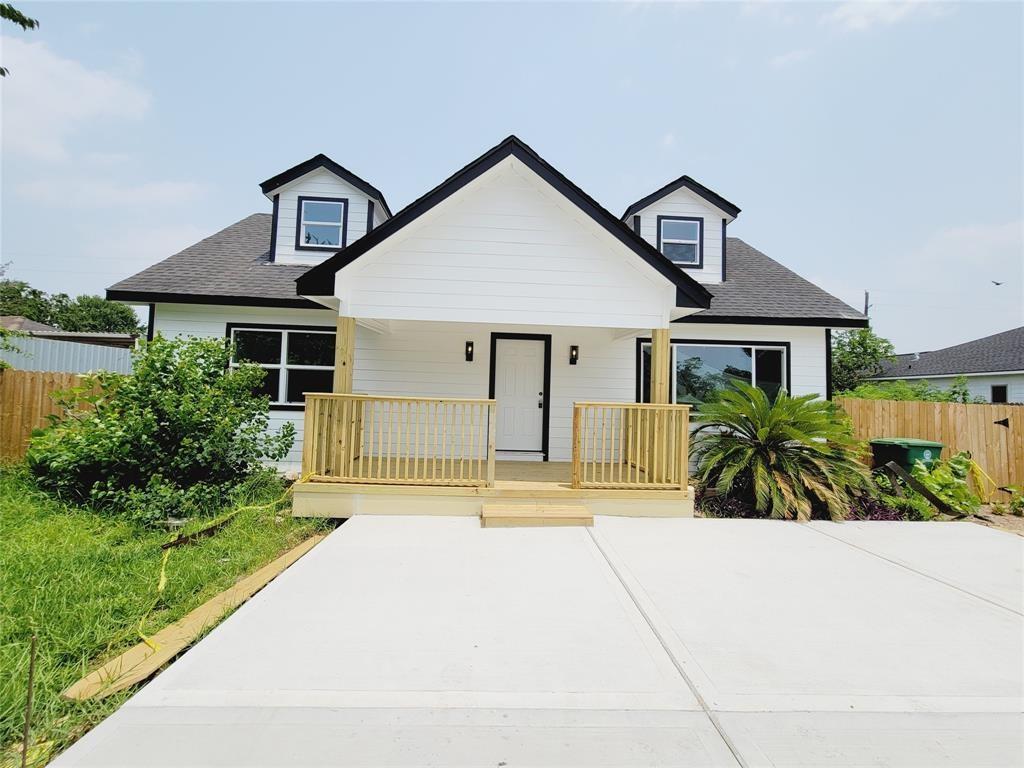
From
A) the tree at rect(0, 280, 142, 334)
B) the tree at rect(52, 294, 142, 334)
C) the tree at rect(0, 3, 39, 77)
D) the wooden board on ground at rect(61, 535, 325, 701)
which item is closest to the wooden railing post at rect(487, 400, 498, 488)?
the wooden board on ground at rect(61, 535, 325, 701)

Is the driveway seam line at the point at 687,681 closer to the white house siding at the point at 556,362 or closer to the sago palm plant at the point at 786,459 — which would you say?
the sago palm plant at the point at 786,459

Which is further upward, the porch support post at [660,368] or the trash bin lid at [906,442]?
the porch support post at [660,368]

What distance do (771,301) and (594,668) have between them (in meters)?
8.34

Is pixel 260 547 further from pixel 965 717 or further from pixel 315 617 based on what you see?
pixel 965 717

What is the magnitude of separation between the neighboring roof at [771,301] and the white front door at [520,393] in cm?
276

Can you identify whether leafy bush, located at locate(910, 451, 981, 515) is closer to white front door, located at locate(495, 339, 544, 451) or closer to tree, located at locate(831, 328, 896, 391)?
white front door, located at locate(495, 339, 544, 451)

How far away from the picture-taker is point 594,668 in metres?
2.71

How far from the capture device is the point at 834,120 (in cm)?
970

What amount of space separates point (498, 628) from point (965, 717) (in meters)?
2.51

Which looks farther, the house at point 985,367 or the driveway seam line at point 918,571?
the house at point 985,367

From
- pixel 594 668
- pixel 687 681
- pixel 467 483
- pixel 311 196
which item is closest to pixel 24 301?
pixel 311 196

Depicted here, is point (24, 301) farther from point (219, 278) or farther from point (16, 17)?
point (219, 278)

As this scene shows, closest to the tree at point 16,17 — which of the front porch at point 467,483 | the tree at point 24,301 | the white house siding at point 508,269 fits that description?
the white house siding at point 508,269

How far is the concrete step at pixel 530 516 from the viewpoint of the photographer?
5637 mm
